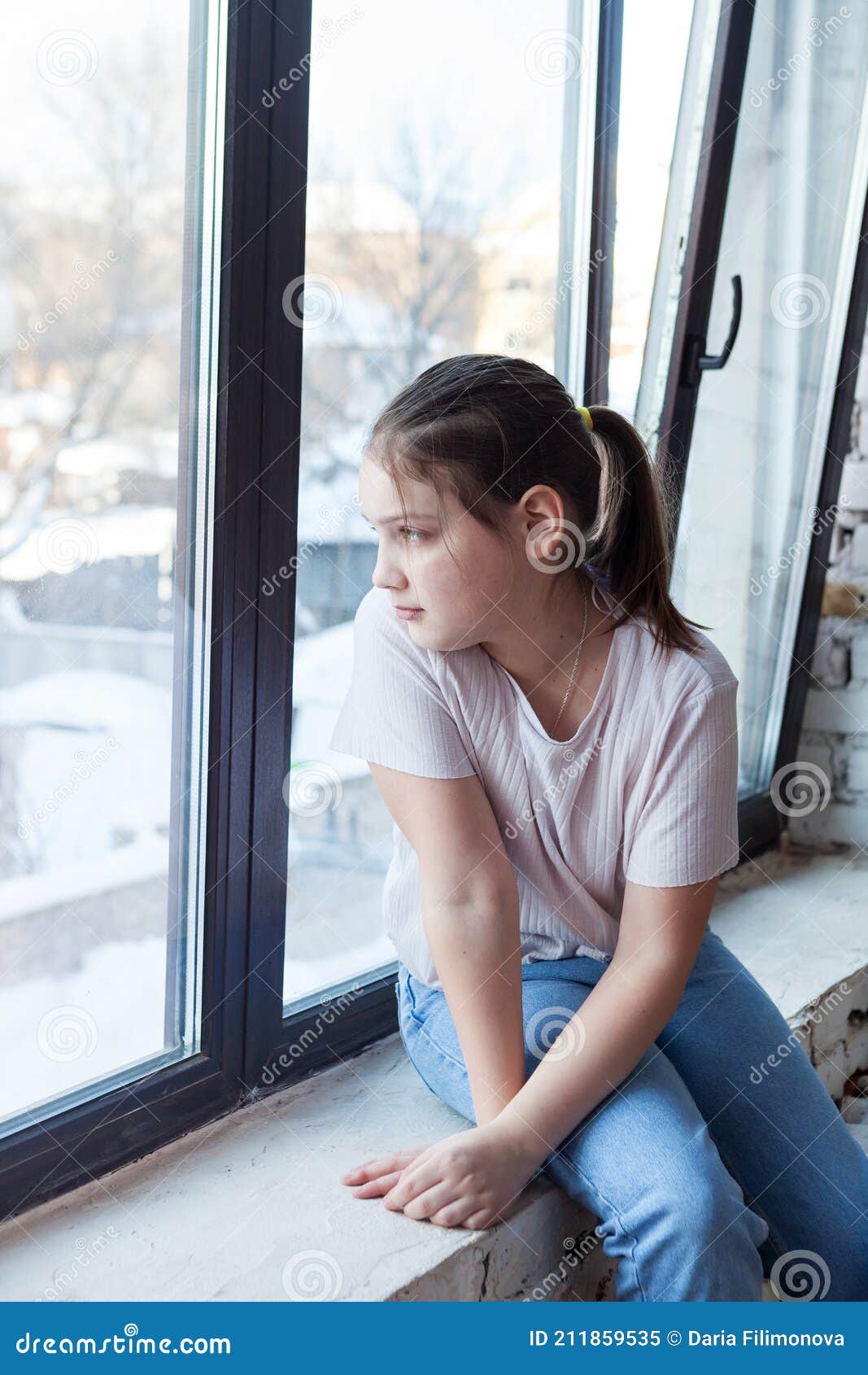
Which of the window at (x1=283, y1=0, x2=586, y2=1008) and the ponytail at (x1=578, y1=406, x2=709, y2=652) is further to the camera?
the window at (x1=283, y1=0, x2=586, y2=1008)

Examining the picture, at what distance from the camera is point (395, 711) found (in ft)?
3.82

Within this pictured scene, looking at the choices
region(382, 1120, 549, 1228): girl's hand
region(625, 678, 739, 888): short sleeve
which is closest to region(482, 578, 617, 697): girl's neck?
region(625, 678, 739, 888): short sleeve

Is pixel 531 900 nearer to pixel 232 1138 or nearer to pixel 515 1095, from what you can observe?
pixel 515 1095

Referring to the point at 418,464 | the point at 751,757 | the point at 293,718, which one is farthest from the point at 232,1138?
the point at 751,757

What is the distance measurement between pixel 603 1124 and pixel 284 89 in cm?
96

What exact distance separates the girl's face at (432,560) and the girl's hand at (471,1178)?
1.42 ft

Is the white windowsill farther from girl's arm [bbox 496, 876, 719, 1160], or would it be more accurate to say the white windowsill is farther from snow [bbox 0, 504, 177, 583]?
snow [bbox 0, 504, 177, 583]

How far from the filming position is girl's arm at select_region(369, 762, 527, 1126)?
1107 mm

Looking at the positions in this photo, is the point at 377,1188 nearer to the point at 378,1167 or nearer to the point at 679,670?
the point at 378,1167

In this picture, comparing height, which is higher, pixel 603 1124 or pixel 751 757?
pixel 603 1124

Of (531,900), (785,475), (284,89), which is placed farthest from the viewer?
(785,475)

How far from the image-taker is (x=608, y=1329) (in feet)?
3.48

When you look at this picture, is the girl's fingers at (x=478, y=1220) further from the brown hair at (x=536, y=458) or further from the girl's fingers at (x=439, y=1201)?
the brown hair at (x=536, y=458)

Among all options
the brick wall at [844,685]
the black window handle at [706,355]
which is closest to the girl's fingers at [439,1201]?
the black window handle at [706,355]
